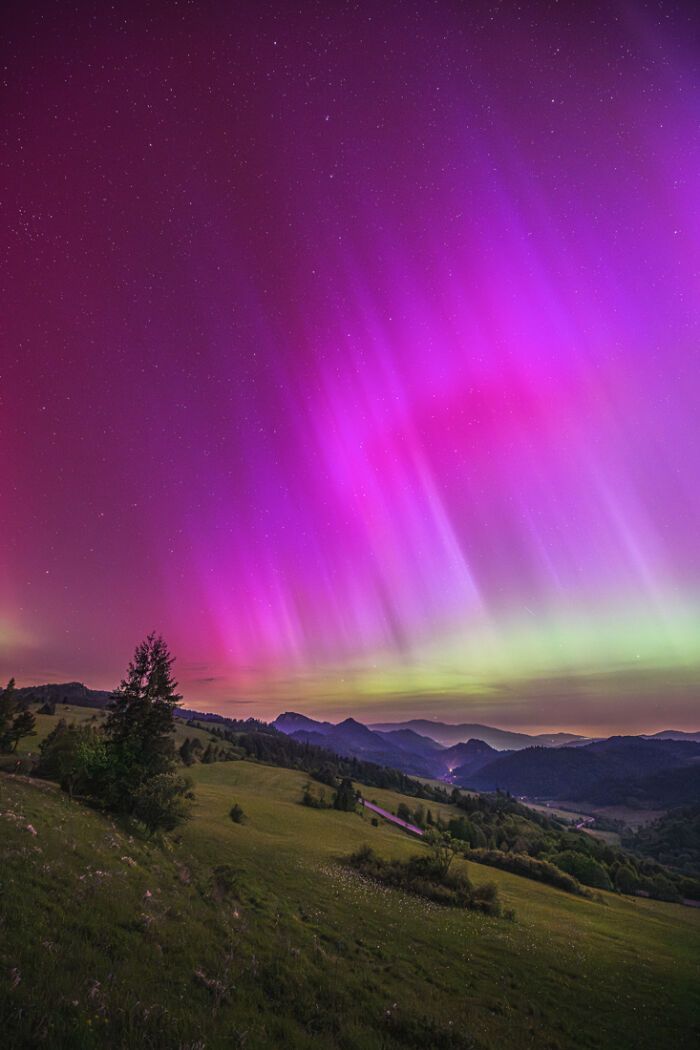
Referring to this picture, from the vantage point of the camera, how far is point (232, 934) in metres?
15.7

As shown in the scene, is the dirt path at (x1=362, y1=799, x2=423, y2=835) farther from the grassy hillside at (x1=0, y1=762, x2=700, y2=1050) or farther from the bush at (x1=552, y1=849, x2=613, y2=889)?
the grassy hillside at (x1=0, y1=762, x2=700, y2=1050)

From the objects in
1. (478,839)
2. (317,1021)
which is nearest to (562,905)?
(317,1021)

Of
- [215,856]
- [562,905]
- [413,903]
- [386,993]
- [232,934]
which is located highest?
[232,934]

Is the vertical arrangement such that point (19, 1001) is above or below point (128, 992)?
above

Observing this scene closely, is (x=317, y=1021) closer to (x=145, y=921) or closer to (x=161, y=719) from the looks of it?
(x=145, y=921)

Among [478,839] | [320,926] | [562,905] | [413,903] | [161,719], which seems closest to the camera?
[320,926]

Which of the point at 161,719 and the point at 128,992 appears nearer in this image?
the point at 128,992

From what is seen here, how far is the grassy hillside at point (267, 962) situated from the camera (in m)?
8.64

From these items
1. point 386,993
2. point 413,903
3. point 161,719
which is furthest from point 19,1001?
point 161,719

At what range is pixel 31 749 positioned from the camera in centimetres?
9362

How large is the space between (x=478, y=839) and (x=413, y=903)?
10109 centimetres

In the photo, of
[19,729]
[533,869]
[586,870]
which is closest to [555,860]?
[586,870]

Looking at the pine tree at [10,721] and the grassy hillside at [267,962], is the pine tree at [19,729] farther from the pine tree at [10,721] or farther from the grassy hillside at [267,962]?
the grassy hillside at [267,962]

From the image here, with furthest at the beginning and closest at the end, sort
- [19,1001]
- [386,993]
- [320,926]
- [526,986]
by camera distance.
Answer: [320,926], [526,986], [386,993], [19,1001]
